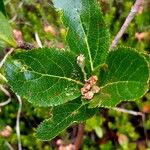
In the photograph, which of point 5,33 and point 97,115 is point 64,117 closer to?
point 5,33

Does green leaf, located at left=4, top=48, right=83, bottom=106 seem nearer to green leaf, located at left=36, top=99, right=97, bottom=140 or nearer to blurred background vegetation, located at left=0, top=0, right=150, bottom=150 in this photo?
green leaf, located at left=36, top=99, right=97, bottom=140

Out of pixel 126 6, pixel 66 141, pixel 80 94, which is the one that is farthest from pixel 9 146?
pixel 80 94

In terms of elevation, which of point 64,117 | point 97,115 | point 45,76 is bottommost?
point 97,115

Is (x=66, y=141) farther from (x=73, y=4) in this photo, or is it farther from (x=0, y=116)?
(x=73, y=4)

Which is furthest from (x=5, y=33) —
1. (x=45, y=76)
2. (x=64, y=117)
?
(x=64, y=117)

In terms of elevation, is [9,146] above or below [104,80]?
below

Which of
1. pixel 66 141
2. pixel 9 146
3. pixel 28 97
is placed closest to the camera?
pixel 28 97

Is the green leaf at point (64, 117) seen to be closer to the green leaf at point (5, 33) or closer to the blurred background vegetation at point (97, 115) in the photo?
the green leaf at point (5, 33)
